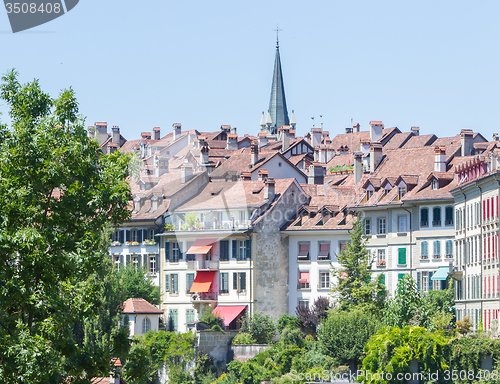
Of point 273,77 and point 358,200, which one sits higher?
point 273,77

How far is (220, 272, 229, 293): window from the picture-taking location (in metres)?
84.8

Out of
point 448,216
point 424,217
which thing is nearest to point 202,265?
Answer: point 424,217

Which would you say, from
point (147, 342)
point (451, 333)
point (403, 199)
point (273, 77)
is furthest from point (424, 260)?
point (273, 77)

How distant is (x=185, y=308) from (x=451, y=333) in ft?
88.1

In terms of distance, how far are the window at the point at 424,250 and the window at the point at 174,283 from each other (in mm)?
21897

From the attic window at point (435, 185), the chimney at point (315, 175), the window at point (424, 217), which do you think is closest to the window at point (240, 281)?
the chimney at point (315, 175)

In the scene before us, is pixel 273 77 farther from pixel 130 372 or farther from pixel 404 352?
pixel 130 372

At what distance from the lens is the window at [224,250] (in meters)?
84.9

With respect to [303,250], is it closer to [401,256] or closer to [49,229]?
[401,256]

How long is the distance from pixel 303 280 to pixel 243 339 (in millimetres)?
7679

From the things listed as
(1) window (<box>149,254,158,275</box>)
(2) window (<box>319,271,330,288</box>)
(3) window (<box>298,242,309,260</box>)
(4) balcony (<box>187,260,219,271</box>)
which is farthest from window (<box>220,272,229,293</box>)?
(1) window (<box>149,254,158,275</box>)

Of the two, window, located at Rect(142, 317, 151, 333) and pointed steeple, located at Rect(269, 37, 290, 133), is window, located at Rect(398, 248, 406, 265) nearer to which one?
window, located at Rect(142, 317, 151, 333)

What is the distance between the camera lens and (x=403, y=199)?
7581 centimetres

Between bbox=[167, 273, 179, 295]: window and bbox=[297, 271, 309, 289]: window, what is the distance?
10855 millimetres
